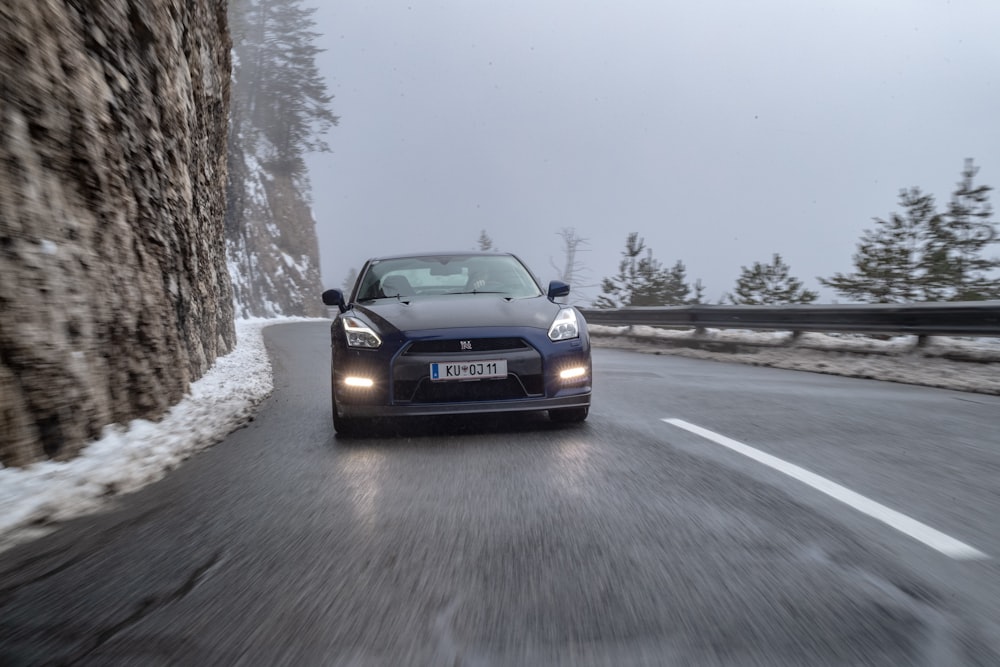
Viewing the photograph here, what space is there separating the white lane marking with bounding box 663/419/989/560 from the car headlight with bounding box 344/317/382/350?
233cm

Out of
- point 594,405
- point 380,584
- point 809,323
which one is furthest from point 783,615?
point 809,323

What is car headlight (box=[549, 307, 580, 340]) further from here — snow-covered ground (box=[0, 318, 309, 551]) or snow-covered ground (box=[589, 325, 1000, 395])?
snow-covered ground (box=[589, 325, 1000, 395])

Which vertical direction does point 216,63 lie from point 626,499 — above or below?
above

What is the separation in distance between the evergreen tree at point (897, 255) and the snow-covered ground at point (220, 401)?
63.4 feet

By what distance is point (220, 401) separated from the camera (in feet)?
21.5

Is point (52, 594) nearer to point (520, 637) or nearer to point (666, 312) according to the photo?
point (520, 637)

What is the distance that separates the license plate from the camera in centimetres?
485

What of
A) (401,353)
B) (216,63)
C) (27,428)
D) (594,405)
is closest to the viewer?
(27,428)

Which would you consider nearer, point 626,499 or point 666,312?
point 626,499

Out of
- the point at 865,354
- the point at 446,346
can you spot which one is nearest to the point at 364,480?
the point at 446,346

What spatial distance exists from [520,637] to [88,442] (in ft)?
10.9

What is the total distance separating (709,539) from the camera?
275 centimetres

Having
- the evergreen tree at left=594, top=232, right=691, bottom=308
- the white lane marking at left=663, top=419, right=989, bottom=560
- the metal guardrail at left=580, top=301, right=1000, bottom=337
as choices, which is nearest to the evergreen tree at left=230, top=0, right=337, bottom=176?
the evergreen tree at left=594, top=232, right=691, bottom=308

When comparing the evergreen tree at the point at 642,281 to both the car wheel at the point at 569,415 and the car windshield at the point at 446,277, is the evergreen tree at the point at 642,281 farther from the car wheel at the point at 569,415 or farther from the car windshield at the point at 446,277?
the car wheel at the point at 569,415
